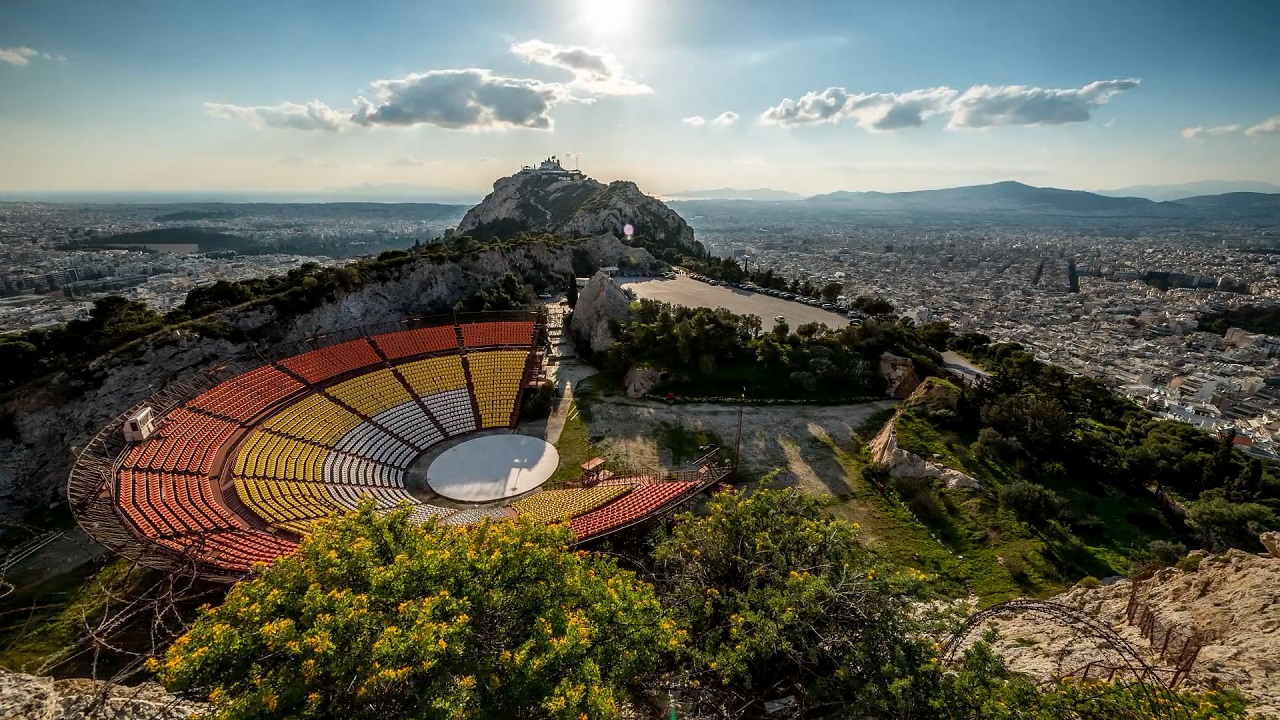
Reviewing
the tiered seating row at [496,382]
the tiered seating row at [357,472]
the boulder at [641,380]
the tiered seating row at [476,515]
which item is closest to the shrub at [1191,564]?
the tiered seating row at [476,515]

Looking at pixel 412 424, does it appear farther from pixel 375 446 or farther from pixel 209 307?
pixel 209 307

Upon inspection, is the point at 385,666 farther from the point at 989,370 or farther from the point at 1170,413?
the point at 1170,413

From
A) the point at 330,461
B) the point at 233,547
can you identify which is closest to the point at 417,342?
the point at 330,461

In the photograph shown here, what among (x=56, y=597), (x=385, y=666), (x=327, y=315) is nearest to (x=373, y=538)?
(x=385, y=666)

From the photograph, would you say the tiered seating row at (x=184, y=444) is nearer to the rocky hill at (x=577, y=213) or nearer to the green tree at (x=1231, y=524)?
the green tree at (x=1231, y=524)

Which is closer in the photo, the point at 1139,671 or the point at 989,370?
the point at 1139,671
